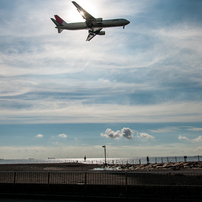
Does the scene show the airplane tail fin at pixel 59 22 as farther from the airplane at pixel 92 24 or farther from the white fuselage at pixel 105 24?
the white fuselage at pixel 105 24

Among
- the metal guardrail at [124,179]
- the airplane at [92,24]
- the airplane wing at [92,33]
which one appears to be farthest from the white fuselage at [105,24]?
the metal guardrail at [124,179]

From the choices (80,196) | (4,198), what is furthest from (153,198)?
(4,198)

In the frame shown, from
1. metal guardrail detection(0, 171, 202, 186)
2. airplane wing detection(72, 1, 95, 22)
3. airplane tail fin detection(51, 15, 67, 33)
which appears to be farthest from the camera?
airplane tail fin detection(51, 15, 67, 33)

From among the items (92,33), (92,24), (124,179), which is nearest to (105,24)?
(92,24)

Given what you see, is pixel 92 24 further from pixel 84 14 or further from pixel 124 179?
pixel 124 179

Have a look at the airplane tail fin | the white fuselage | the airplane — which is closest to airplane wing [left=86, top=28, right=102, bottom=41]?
the airplane

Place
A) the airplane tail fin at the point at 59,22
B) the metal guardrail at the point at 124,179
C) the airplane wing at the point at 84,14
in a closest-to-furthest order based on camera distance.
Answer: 1. the metal guardrail at the point at 124,179
2. the airplane wing at the point at 84,14
3. the airplane tail fin at the point at 59,22

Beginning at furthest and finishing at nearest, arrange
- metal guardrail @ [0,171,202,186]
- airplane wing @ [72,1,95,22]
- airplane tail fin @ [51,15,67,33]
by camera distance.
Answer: airplane tail fin @ [51,15,67,33] → airplane wing @ [72,1,95,22] → metal guardrail @ [0,171,202,186]

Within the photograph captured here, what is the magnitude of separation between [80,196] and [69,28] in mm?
39093

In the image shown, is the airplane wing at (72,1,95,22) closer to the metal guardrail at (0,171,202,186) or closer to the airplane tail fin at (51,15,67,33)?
the airplane tail fin at (51,15,67,33)

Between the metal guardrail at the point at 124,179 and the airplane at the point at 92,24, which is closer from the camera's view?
the metal guardrail at the point at 124,179

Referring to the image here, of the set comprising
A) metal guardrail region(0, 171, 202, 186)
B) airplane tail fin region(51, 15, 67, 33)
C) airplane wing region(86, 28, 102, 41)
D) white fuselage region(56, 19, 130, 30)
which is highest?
airplane tail fin region(51, 15, 67, 33)

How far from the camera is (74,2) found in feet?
135

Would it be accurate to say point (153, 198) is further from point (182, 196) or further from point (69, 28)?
point (69, 28)
